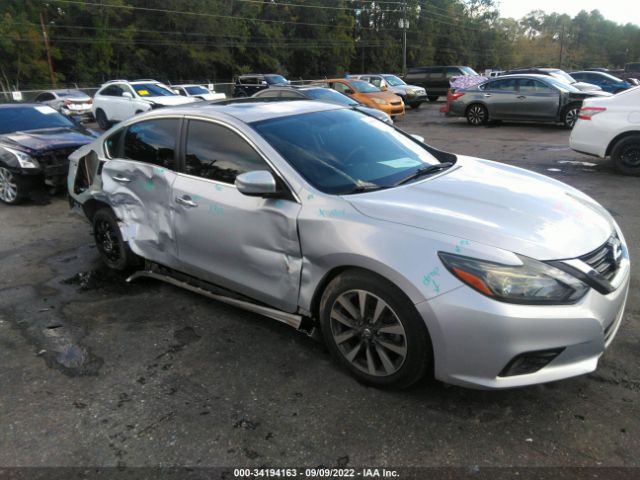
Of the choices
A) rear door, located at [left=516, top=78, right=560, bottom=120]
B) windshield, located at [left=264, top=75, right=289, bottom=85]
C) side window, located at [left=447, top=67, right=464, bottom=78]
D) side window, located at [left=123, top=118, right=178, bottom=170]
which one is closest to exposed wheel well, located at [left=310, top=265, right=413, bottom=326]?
side window, located at [left=123, top=118, right=178, bottom=170]

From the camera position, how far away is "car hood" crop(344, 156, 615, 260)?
2.63 m

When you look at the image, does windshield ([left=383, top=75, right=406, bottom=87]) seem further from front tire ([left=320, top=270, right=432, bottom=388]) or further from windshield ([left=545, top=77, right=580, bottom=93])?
front tire ([left=320, top=270, right=432, bottom=388])

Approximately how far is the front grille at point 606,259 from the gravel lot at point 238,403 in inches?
27.5

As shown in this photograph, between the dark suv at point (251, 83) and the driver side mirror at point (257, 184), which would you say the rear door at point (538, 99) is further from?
the dark suv at point (251, 83)

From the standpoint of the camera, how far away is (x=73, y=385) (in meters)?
3.16

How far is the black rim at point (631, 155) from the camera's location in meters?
8.26

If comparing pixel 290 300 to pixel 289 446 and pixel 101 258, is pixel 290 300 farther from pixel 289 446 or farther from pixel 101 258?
pixel 101 258

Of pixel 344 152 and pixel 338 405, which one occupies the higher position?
pixel 344 152

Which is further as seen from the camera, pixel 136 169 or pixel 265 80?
pixel 265 80

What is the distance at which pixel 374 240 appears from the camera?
9.04 feet

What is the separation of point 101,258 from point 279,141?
2.93m

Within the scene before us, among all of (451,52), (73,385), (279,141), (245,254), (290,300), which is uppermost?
(451,52)

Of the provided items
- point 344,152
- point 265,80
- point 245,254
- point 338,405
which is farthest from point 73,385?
point 265,80

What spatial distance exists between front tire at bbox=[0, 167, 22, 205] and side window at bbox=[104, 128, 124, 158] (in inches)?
156
